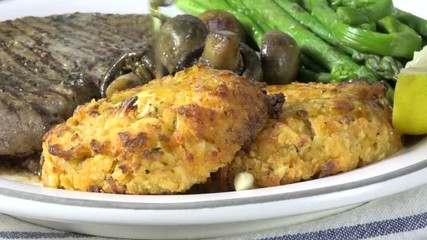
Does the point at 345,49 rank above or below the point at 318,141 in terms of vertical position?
below

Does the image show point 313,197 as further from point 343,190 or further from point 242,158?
point 242,158

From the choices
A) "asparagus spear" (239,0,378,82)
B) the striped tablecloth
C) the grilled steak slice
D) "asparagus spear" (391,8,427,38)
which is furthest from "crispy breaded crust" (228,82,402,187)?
"asparagus spear" (391,8,427,38)

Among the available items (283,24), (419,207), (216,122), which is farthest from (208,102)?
(283,24)

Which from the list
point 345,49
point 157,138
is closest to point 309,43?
point 345,49

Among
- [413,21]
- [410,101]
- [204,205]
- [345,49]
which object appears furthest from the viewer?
[413,21]

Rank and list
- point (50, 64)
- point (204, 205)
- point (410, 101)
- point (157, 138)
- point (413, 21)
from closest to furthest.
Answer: point (204, 205) < point (157, 138) < point (410, 101) < point (50, 64) < point (413, 21)

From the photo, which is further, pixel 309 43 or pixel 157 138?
pixel 309 43

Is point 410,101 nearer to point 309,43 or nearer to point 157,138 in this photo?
point 309,43
